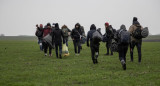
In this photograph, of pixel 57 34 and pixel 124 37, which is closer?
pixel 124 37

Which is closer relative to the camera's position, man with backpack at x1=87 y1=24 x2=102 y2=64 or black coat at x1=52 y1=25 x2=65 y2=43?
man with backpack at x1=87 y1=24 x2=102 y2=64

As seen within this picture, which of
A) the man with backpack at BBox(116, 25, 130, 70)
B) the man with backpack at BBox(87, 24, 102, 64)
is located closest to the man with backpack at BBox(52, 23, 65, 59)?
the man with backpack at BBox(87, 24, 102, 64)

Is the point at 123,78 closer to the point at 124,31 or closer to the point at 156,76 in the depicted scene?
the point at 156,76

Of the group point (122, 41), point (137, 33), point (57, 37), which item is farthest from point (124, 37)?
point (57, 37)

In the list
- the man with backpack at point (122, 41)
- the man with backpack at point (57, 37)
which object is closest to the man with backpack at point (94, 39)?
the man with backpack at point (122, 41)

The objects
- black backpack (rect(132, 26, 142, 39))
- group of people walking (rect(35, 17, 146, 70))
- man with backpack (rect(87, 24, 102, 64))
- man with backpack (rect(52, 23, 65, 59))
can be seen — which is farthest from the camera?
man with backpack (rect(52, 23, 65, 59))

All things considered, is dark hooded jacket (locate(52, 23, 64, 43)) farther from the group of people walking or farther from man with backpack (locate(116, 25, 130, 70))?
man with backpack (locate(116, 25, 130, 70))

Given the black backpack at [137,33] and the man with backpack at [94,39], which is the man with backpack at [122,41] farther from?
the black backpack at [137,33]

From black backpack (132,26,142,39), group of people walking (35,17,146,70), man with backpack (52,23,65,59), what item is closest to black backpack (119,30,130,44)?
group of people walking (35,17,146,70)

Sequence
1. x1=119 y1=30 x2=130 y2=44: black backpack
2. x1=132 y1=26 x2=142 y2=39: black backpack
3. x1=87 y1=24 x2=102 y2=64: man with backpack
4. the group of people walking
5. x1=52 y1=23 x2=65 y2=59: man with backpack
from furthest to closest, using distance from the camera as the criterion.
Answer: x1=52 y1=23 x2=65 y2=59: man with backpack
x1=87 y1=24 x2=102 y2=64: man with backpack
x1=132 y1=26 x2=142 y2=39: black backpack
the group of people walking
x1=119 y1=30 x2=130 y2=44: black backpack

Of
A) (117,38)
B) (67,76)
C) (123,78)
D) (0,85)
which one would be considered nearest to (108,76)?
(123,78)

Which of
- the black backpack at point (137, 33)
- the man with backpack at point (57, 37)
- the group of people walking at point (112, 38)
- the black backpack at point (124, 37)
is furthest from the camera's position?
the man with backpack at point (57, 37)

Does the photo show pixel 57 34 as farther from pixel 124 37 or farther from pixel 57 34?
pixel 124 37

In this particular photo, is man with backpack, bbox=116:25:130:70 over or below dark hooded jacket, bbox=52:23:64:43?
below
